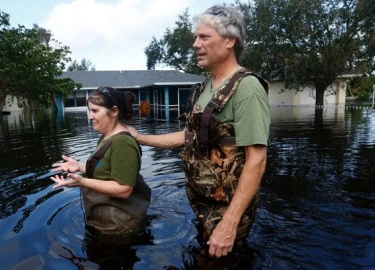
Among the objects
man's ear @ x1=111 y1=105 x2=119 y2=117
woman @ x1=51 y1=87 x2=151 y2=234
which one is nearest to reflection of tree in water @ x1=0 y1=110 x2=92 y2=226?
woman @ x1=51 y1=87 x2=151 y2=234

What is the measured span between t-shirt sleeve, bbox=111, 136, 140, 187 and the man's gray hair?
118cm

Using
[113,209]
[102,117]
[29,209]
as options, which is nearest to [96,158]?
[102,117]

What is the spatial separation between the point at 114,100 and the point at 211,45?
112 cm

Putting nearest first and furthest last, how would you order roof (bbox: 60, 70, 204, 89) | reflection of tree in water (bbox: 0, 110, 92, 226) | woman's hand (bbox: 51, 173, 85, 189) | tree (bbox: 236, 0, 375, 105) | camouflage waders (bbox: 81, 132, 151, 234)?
1. woman's hand (bbox: 51, 173, 85, 189)
2. camouflage waders (bbox: 81, 132, 151, 234)
3. reflection of tree in water (bbox: 0, 110, 92, 226)
4. tree (bbox: 236, 0, 375, 105)
5. roof (bbox: 60, 70, 204, 89)

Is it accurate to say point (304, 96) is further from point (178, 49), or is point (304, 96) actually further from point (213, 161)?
point (213, 161)

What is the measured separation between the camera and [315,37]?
1150 inches

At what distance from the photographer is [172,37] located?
53000 mm

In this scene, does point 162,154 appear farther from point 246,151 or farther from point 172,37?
point 172,37

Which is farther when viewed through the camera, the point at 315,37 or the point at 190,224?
the point at 315,37

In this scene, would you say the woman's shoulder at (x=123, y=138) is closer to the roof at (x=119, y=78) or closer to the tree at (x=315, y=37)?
the tree at (x=315, y=37)

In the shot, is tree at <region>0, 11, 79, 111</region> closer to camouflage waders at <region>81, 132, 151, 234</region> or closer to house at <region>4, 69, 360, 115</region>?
house at <region>4, 69, 360, 115</region>

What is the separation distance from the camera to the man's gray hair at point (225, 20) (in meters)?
2.14

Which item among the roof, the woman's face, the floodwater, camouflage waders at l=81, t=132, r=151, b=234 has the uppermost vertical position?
the roof

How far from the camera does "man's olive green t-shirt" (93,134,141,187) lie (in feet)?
8.91
